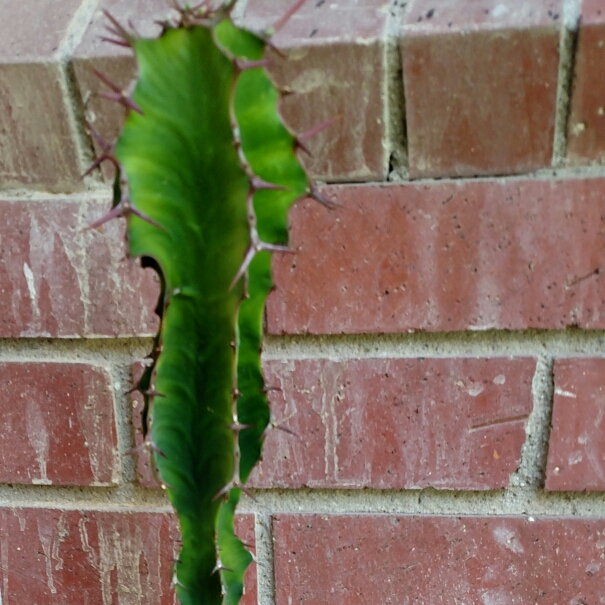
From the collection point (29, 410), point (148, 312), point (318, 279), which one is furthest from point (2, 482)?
point (318, 279)

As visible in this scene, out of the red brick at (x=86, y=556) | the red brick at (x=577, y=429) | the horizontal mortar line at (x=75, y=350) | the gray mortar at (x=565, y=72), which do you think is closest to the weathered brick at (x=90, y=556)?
the red brick at (x=86, y=556)

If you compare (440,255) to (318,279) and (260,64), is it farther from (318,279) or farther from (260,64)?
(260,64)

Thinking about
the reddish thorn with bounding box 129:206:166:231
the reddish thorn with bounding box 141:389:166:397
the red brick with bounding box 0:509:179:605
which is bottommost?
the red brick with bounding box 0:509:179:605

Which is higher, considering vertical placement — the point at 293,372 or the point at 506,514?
the point at 293,372

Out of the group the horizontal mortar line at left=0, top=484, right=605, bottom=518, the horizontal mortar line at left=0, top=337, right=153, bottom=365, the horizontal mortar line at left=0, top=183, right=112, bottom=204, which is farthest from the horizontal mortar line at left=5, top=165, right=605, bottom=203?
the horizontal mortar line at left=0, top=484, right=605, bottom=518

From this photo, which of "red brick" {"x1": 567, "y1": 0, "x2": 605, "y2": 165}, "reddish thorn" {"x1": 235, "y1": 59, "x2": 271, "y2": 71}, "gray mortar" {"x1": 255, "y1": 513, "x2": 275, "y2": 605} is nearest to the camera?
"reddish thorn" {"x1": 235, "y1": 59, "x2": 271, "y2": 71}

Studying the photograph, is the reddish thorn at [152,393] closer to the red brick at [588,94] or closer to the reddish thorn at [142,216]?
the reddish thorn at [142,216]

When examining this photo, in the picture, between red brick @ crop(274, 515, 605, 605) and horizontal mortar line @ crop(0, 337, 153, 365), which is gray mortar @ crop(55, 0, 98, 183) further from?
red brick @ crop(274, 515, 605, 605)

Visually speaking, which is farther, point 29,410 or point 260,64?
point 29,410
